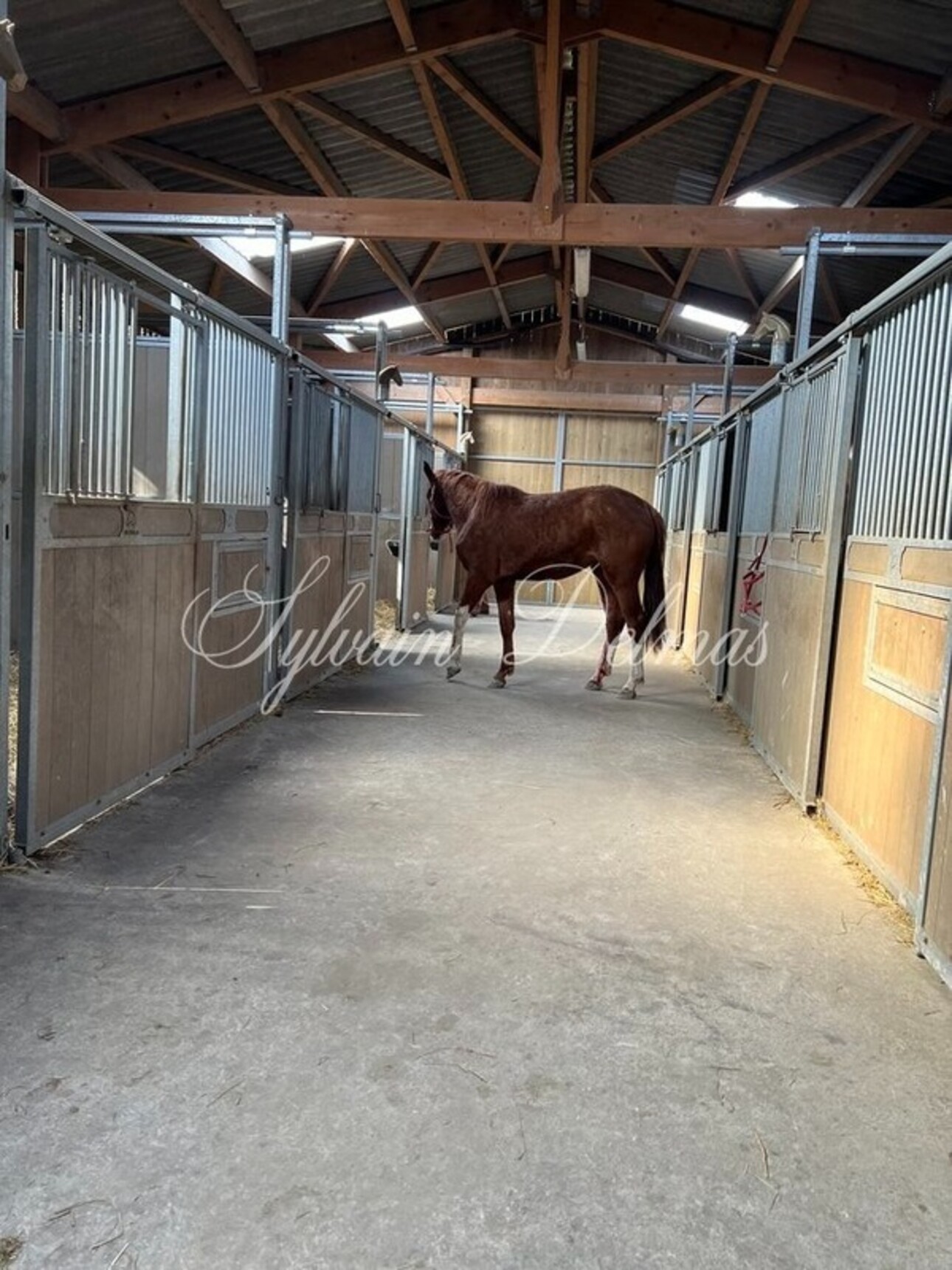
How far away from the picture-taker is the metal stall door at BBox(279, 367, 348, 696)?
4.71m

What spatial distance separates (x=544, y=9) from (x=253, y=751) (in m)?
4.84

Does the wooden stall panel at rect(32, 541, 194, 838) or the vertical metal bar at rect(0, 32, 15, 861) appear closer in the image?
the vertical metal bar at rect(0, 32, 15, 861)

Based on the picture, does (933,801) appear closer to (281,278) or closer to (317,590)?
(317,590)

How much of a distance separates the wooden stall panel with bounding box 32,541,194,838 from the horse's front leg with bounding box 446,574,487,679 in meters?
2.70

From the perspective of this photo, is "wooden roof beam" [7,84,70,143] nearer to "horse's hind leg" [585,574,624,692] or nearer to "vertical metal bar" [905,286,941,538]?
"horse's hind leg" [585,574,624,692]

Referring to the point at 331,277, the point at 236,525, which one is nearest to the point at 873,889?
the point at 236,525

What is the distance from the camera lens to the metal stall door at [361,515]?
19.9ft

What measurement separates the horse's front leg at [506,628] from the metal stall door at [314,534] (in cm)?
114

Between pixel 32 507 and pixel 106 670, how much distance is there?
25.9 inches

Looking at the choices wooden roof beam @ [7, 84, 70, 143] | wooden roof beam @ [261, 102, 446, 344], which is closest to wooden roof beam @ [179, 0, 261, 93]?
wooden roof beam @ [261, 102, 446, 344]

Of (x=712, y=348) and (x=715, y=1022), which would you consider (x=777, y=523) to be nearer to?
(x=715, y=1022)

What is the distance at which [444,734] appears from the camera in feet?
14.1

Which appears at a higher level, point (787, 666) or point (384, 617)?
point (787, 666)

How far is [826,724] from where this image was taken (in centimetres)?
319
